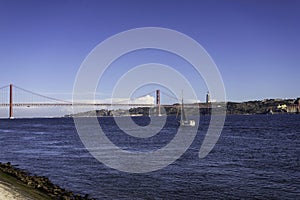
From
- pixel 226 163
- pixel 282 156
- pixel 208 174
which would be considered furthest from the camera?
pixel 282 156

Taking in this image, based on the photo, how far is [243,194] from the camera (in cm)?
1541

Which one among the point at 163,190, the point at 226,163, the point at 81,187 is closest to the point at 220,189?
the point at 163,190

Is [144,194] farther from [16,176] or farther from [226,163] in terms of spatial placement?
[226,163]

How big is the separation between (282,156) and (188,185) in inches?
521

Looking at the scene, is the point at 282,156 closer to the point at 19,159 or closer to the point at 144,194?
the point at 144,194

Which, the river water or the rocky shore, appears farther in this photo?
the river water

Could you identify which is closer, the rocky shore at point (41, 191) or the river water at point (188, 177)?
the rocky shore at point (41, 191)

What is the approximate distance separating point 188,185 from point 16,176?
8.15 m

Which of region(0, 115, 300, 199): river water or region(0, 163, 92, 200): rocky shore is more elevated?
region(0, 163, 92, 200): rocky shore

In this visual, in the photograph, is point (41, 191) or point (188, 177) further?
point (188, 177)

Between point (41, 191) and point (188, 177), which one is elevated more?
point (41, 191)

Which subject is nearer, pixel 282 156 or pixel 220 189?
pixel 220 189

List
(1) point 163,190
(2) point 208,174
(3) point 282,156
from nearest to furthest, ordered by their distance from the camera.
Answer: (1) point 163,190
(2) point 208,174
(3) point 282,156

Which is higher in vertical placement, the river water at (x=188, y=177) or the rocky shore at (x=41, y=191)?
the rocky shore at (x=41, y=191)
